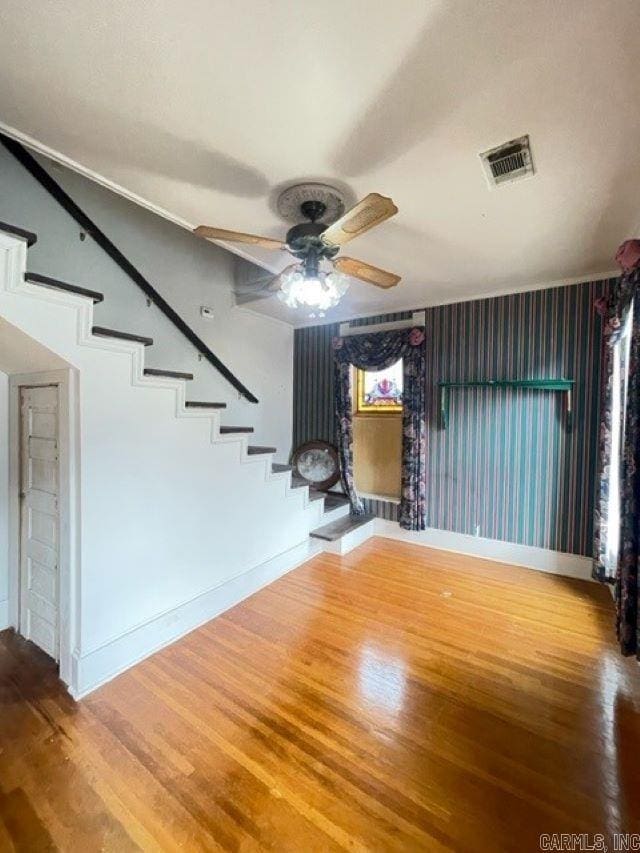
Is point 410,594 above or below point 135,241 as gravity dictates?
below

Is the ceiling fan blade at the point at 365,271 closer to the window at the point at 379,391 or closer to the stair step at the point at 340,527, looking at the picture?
the window at the point at 379,391

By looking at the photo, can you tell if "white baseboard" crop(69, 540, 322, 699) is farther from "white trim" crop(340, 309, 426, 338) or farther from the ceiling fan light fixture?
"white trim" crop(340, 309, 426, 338)

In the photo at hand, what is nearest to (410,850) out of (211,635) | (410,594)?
(211,635)

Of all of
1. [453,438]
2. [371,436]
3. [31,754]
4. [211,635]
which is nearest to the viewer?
[31,754]

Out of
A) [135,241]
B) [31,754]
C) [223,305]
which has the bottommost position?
[31,754]

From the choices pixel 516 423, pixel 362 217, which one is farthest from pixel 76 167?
pixel 516 423

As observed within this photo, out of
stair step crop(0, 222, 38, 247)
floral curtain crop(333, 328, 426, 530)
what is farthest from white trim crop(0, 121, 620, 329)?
stair step crop(0, 222, 38, 247)

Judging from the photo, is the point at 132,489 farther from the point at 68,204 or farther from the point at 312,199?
the point at 312,199

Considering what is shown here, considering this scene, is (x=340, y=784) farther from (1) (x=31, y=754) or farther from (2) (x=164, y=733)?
(1) (x=31, y=754)

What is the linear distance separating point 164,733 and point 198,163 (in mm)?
2674

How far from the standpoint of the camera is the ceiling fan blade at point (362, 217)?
1327mm

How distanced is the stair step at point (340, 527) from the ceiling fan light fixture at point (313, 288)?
235cm

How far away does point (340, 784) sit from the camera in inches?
54.2

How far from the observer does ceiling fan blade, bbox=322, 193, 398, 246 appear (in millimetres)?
1327
